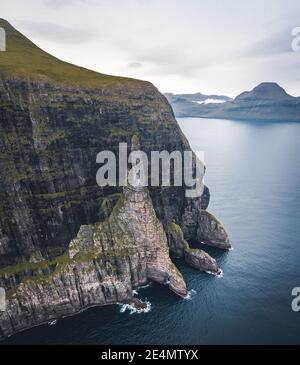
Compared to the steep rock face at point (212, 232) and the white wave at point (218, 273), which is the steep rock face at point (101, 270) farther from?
the steep rock face at point (212, 232)

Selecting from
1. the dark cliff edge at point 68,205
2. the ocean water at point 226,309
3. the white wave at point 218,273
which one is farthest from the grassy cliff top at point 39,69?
the white wave at point 218,273

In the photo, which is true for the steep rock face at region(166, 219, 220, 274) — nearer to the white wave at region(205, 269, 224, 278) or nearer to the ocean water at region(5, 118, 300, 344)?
the white wave at region(205, 269, 224, 278)

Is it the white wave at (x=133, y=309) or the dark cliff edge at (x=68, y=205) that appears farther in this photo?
the white wave at (x=133, y=309)

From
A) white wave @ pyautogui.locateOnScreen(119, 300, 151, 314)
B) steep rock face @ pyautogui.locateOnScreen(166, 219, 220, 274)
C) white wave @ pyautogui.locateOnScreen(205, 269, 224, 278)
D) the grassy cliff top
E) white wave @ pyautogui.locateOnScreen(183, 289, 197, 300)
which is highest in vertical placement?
the grassy cliff top

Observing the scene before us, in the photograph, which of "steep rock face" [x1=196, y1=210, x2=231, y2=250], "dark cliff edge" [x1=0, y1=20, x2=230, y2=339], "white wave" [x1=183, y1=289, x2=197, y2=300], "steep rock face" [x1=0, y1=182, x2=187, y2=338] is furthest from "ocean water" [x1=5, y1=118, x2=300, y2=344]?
"dark cliff edge" [x1=0, y1=20, x2=230, y2=339]

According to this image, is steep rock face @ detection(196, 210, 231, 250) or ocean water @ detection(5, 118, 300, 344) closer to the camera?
ocean water @ detection(5, 118, 300, 344)
